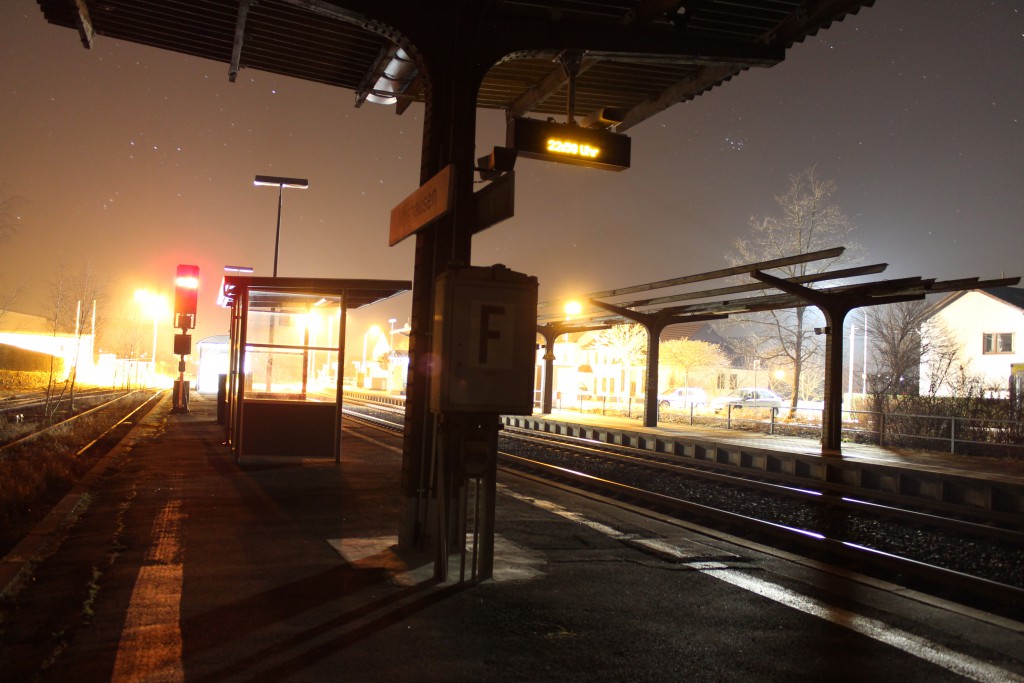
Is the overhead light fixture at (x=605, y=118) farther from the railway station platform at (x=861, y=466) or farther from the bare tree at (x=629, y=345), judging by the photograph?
the bare tree at (x=629, y=345)

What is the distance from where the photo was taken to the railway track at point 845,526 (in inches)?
289

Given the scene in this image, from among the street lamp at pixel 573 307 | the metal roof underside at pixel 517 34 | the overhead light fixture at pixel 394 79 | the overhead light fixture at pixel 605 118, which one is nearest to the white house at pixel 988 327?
the street lamp at pixel 573 307

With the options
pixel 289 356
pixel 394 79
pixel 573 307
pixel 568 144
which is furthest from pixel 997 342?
pixel 568 144

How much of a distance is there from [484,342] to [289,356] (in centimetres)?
942

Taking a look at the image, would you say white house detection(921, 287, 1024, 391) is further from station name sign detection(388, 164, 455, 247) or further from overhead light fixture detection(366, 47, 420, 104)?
station name sign detection(388, 164, 455, 247)

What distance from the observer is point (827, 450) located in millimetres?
18875

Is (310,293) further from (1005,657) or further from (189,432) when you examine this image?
(1005,657)

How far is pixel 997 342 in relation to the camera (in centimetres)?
4531

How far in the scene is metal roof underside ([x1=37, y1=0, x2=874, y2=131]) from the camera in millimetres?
7273

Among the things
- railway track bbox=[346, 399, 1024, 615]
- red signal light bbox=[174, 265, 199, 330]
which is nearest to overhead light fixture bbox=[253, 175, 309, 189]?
red signal light bbox=[174, 265, 199, 330]

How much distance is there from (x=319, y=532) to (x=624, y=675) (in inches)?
170

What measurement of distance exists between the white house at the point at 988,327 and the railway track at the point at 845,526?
3504 cm

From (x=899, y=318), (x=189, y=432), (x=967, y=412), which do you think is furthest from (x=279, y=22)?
(x=899, y=318)

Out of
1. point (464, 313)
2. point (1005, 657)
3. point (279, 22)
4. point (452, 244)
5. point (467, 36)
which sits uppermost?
point (279, 22)
